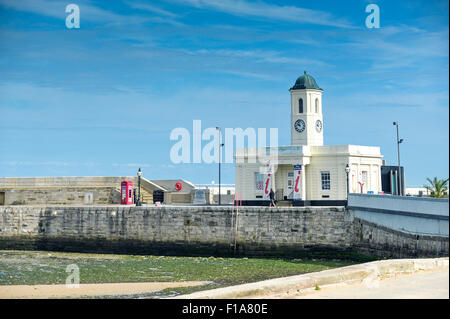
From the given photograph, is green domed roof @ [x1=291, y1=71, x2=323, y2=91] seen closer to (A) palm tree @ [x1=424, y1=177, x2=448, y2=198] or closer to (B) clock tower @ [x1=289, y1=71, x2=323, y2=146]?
(B) clock tower @ [x1=289, y1=71, x2=323, y2=146]

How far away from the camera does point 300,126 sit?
44.3m

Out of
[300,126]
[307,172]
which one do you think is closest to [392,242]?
[307,172]

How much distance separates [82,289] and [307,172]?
22.7 m

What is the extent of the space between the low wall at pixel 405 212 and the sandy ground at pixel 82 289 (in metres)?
8.52

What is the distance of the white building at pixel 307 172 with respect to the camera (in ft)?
130

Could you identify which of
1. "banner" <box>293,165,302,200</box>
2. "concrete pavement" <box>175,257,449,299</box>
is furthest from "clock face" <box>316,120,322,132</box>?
"concrete pavement" <box>175,257,449,299</box>

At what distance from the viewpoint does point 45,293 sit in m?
20.3

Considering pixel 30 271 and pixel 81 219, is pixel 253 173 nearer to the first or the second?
pixel 81 219

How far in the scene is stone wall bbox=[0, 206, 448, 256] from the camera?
98.6 feet

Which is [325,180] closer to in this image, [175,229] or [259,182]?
[259,182]

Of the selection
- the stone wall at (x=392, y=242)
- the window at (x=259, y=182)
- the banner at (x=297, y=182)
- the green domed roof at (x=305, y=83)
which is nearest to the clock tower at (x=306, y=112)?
the green domed roof at (x=305, y=83)

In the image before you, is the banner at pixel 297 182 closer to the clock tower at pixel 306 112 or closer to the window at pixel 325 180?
the window at pixel 325 180

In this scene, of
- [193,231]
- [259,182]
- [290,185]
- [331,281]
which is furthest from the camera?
[259,182]
